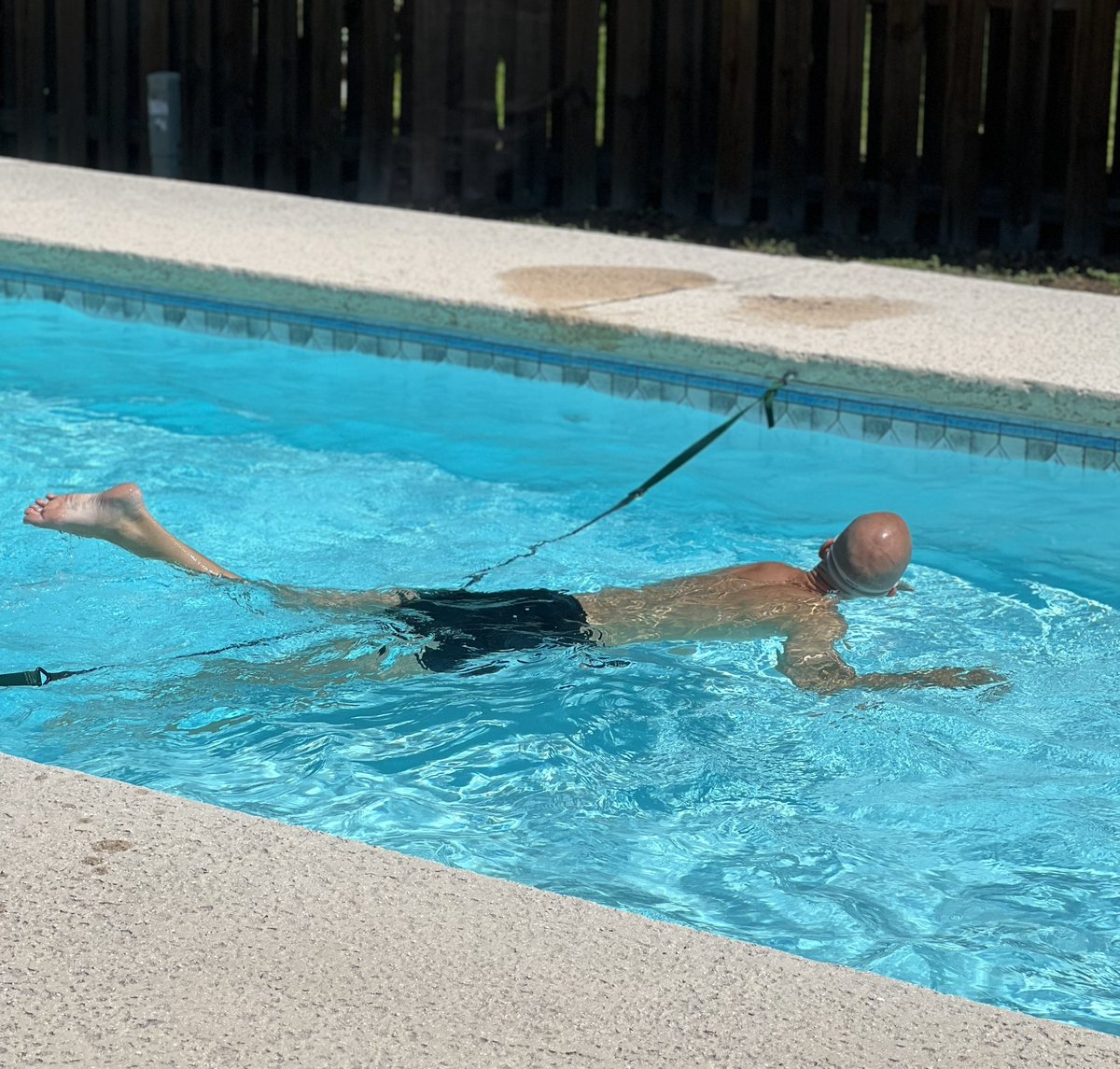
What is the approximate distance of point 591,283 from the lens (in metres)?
6.34

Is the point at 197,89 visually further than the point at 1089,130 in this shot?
Yes

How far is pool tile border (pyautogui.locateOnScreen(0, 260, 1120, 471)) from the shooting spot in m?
5.31

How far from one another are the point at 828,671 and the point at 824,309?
2.35 metres

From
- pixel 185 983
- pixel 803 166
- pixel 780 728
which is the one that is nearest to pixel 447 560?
pixel 780 728

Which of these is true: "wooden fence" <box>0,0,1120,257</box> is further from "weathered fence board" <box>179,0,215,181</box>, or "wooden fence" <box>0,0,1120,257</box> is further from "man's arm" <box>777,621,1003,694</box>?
"man's arm" <box>777,621,1003,694</box>

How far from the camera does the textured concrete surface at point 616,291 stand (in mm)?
5340

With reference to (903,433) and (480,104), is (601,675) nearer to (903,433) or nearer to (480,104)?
(903,433)

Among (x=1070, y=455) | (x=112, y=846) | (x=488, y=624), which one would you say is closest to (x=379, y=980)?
(x=112, y=846)

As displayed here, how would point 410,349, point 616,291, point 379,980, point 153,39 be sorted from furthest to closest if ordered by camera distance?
point 153,39 → point 410,349 → point 616,291 → point 379,980

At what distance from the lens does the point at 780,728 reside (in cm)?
407

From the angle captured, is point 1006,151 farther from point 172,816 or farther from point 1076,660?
point 172,816

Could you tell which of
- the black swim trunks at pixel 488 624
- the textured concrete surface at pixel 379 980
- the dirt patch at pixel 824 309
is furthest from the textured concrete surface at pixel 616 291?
the textured concrete surface at pixel 379 980

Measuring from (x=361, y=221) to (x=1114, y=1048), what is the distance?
5999 mm

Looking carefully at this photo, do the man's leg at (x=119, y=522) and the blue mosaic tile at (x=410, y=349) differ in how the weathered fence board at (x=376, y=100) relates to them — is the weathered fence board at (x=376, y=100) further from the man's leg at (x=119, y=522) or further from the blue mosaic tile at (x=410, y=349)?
the man's leg at (x=119, y=522)
